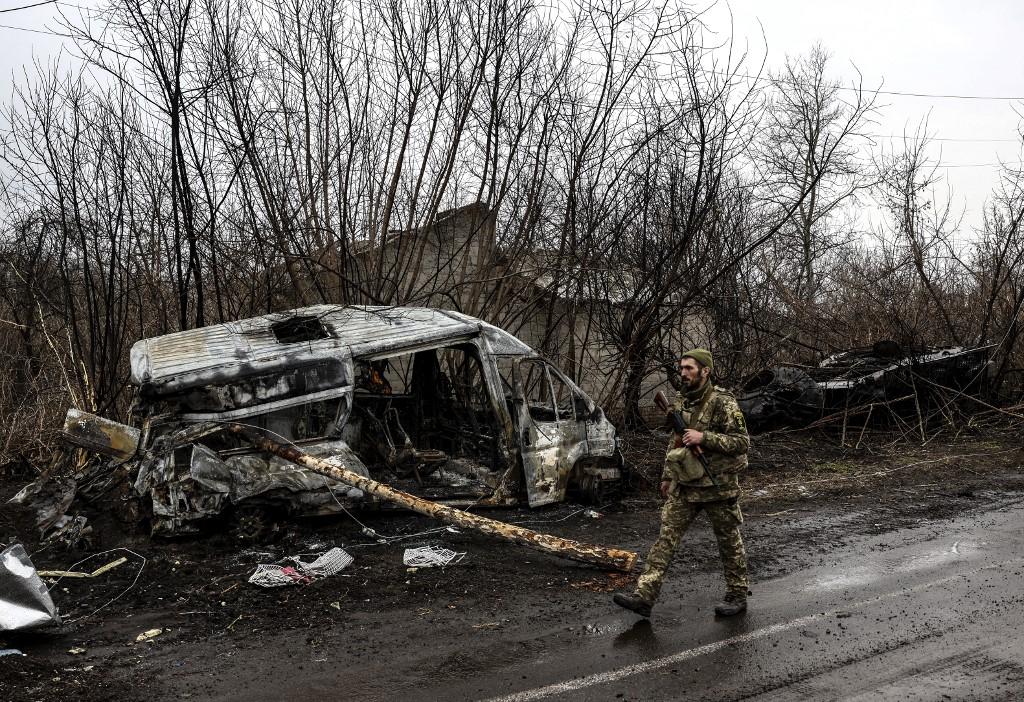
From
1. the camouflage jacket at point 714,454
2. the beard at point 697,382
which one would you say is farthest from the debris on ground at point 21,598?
the beard at point 697,382

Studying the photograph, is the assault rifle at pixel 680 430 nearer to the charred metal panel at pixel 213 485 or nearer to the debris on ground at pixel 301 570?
the debris on ground at pixel 301 570

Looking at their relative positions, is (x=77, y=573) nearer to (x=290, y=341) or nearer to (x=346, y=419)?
(x=346, y=419)

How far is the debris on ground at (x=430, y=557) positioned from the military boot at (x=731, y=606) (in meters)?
2.18

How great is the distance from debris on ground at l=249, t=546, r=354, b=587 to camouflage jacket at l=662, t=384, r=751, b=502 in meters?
2.63

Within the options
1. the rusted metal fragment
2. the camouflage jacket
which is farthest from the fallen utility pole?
the camouflage jacket

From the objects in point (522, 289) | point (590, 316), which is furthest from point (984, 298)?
point (522, 289)

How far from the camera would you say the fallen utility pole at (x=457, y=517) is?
20.9 ft

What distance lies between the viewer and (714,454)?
5.50 metres

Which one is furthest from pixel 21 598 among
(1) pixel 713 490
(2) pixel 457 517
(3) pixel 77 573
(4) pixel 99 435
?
(1) pixel 713 490

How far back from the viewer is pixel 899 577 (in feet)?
20.5

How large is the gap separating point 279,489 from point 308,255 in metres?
5.09

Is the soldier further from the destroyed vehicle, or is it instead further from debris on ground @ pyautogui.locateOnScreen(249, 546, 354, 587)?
the destroyed vehicle

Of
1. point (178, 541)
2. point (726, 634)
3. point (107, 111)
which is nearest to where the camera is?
point (726, 634)

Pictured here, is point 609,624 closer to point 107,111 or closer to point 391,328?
point 391,328
